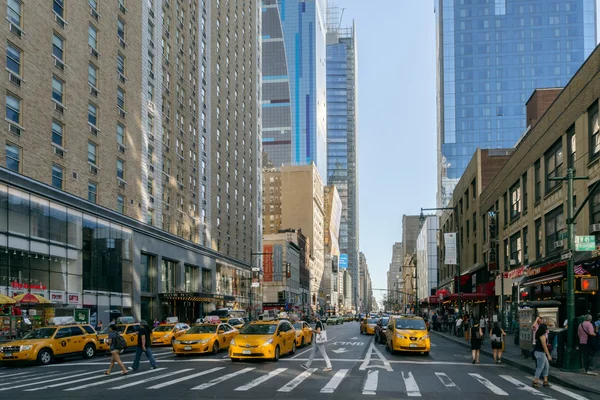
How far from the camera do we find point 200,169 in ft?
218

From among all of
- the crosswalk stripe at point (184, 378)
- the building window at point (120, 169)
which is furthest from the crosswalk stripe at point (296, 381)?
the building window at point (120, 169)

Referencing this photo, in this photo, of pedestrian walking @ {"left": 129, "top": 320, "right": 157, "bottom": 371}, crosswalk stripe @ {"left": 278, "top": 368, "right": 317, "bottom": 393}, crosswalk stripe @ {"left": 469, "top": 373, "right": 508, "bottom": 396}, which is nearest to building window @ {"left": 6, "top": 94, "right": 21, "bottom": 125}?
pedestrian walking @ {"left": 129, "top": 320, "right": 157, "bottom": 371}

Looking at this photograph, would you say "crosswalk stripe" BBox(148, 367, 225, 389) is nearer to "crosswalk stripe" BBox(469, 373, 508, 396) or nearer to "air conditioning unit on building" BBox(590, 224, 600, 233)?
"crosswalk stripe" BBox(469, 373, 508, 396)

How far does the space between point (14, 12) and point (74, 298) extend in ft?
58.1

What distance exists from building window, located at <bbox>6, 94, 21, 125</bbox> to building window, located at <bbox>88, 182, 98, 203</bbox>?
841 cm

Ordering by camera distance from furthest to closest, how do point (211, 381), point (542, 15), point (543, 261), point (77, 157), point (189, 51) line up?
1. point (542, 15)
2. point (189, 51)
3. point (77, 157)
4. point (543, 261)
5. point (211, 381)

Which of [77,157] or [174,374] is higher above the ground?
[77,157]

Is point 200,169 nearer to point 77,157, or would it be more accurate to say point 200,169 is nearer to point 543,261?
point 77,157

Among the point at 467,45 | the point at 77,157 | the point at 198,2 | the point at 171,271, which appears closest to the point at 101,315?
the point at 77,157

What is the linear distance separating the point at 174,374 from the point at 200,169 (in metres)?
49.0

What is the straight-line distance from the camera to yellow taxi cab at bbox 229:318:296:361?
2211 cm

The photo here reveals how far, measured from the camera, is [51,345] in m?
24.5

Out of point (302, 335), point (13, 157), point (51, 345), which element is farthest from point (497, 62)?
point (51, 345)

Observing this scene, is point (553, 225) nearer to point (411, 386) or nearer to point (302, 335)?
point (302, 335)
